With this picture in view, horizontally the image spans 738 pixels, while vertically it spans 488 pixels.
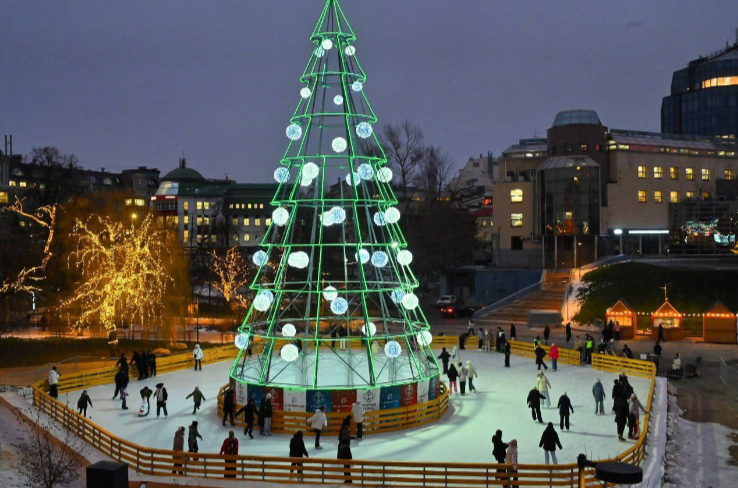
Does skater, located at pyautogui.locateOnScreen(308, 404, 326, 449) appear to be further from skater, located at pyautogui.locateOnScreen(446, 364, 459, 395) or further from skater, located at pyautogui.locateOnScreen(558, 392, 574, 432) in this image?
skater, located at pyautogui.locateOnScreen(446, 364, 459, 395)

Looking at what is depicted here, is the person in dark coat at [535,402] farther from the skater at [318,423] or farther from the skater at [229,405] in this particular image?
the skater at [229,405]

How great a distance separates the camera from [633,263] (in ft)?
188

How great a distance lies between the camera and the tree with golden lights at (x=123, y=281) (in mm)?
41344

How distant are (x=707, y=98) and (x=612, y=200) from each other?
8993 centimetres

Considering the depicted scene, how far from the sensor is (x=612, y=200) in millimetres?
70938

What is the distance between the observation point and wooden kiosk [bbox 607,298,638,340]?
4431 centimetres

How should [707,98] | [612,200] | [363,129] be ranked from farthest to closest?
1. [707,98]
2. [612,200]
3. [363,129]

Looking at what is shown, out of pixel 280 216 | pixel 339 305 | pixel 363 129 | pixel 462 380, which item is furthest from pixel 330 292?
pixel 462 380

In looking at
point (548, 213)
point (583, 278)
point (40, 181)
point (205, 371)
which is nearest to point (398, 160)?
point (548, 213)

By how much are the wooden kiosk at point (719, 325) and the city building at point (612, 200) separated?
26206 mm

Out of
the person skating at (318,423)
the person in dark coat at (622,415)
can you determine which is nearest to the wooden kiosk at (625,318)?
the person in dark coat at (622,415)

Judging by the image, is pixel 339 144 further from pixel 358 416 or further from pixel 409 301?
pixel 358 416

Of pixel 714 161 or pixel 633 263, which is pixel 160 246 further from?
pixel 714 161

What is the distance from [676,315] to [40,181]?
2199 inches
